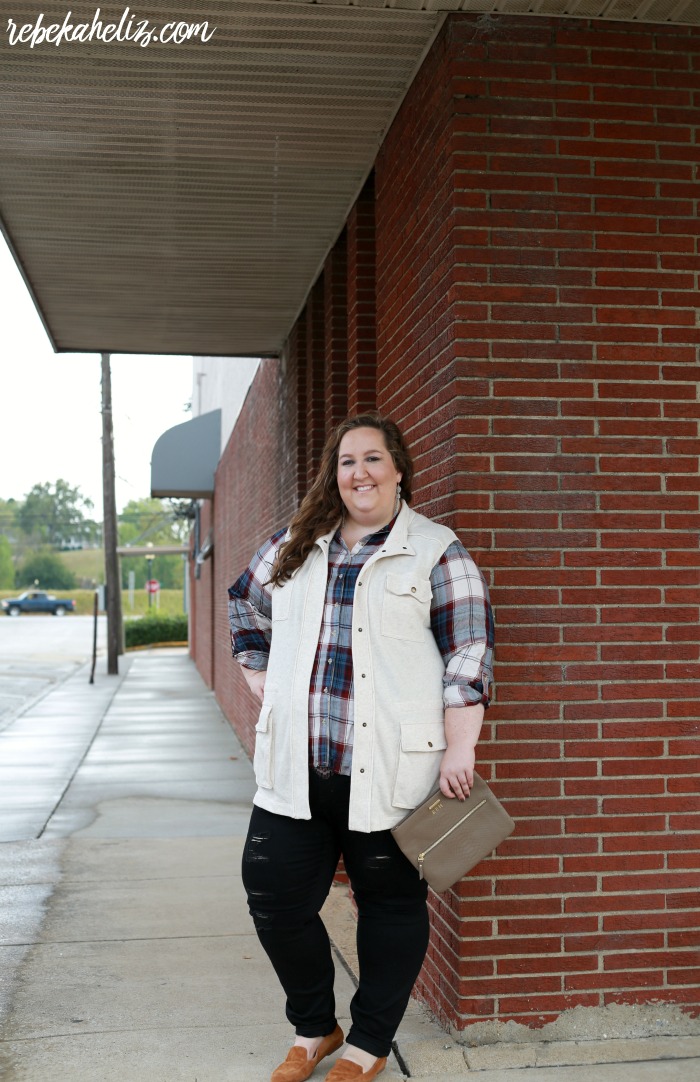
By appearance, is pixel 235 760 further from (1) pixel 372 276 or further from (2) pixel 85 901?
(1) pixel 372 276

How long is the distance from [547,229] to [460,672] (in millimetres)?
1724

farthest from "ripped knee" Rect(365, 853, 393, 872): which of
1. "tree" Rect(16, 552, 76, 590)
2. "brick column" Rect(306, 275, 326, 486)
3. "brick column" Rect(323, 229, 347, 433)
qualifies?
"tree" Rect(16, 552, 76, 590)

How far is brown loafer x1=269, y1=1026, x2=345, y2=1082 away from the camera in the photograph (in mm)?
3686

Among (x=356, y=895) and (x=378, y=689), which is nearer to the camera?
(x=378, y=689)

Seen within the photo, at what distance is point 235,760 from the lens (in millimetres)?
11719

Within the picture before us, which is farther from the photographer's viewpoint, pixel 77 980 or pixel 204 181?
pixel 204 181

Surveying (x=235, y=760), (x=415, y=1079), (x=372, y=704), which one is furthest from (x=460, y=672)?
(x=235, y=760)

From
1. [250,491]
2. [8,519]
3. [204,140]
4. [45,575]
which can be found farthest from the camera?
[8,519]

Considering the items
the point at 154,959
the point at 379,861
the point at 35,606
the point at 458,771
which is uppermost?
the point at 458,771

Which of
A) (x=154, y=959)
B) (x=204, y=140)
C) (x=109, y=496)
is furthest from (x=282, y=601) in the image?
(x=109, y=496)

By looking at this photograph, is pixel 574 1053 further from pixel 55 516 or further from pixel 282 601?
Answer: pixel 55 516

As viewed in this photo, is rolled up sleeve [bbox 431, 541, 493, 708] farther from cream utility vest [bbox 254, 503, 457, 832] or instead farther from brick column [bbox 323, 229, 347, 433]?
brick column [bbox 323, 229, 347, 433]

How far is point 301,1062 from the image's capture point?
371 cm

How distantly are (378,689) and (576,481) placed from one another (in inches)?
48.0
